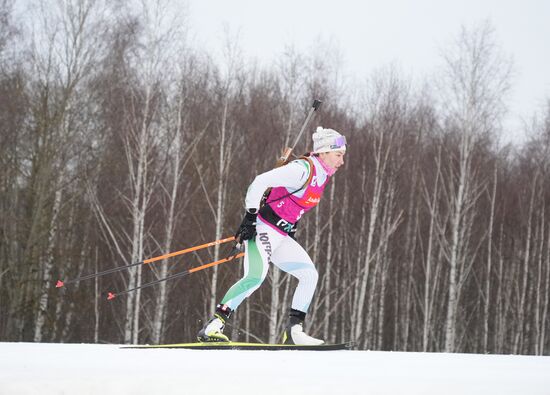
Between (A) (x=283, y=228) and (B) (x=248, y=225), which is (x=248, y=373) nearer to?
(B) (x=248, y=225)

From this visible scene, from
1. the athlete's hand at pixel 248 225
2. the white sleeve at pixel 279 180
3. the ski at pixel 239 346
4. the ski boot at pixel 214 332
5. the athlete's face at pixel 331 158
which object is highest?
the athlete's face at pixel 331 158

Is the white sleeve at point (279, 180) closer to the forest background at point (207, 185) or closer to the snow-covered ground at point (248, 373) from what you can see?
the snow-covered ground at point (248, 373)

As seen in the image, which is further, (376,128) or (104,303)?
(104,303)

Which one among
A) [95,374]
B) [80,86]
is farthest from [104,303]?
[95,374]

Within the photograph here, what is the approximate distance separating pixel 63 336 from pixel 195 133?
803 centimetres

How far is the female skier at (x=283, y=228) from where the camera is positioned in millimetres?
5814

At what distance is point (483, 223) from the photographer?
96.3 feet

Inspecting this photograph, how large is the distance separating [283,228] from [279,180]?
0.47 meters

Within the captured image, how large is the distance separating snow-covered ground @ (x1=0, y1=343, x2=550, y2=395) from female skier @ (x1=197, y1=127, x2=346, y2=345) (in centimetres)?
119

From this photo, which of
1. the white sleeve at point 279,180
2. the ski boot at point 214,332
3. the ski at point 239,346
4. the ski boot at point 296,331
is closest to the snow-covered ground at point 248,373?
the ski at point 239,346

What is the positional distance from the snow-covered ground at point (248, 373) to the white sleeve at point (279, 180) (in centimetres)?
146

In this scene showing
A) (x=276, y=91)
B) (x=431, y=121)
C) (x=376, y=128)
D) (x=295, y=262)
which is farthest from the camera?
(x=431, y=121)

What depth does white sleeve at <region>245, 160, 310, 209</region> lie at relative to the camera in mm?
5750

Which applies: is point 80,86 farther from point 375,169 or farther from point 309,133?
point 375,169
